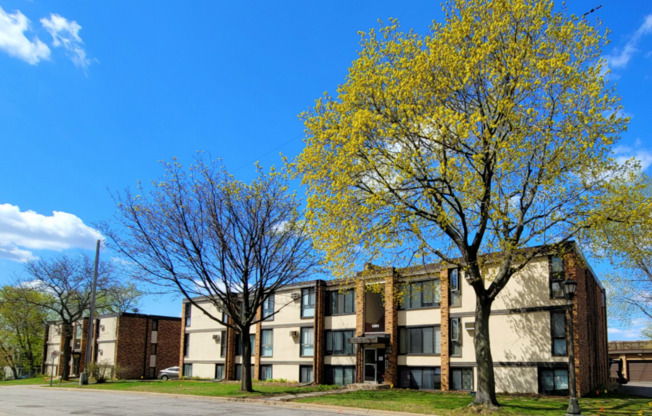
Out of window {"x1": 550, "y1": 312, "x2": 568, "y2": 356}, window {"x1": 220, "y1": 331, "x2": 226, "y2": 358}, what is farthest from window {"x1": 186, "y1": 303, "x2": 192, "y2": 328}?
window {"x1": 550, "y1": 312, "x2": 568, "y2": 356}

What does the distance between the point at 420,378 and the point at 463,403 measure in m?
9.08

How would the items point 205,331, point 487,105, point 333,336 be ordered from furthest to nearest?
point 205,331, point 333,336, point 487,105

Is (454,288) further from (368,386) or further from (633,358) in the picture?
(633,358)

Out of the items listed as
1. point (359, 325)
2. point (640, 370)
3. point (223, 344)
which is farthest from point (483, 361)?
point (640, 370)

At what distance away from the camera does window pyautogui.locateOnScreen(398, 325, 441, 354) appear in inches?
1161

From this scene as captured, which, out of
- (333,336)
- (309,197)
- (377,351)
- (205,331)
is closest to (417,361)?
(377,351)

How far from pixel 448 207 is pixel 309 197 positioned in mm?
5241

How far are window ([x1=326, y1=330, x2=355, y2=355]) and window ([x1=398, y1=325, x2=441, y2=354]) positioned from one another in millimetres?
4085

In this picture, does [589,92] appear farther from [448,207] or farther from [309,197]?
[309,197]

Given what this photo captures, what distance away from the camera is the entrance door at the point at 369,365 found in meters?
32.2

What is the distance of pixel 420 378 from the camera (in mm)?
29859

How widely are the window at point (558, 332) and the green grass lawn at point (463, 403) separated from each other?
213cm

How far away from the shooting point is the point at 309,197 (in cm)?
1980

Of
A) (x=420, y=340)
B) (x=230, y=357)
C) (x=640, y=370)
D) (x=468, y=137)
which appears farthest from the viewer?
(x=640, y=370)
